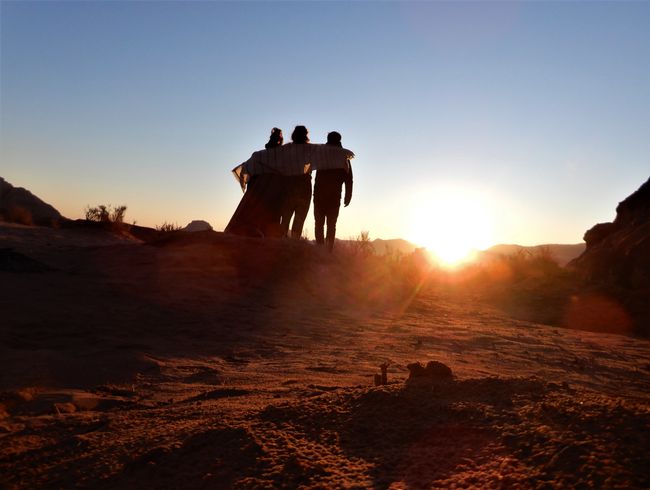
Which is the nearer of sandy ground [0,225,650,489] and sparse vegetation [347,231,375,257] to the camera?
sandy ground [0,225,650,489]

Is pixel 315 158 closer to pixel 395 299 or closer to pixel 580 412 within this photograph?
pixel 395 299

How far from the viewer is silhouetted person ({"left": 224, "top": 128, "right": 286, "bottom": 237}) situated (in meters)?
10.4

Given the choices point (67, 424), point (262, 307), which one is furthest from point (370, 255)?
point (67, 424)

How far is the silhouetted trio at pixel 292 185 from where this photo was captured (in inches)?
393

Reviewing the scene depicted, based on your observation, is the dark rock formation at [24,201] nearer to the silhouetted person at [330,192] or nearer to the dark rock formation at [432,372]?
the silhouetted person at [330,192]

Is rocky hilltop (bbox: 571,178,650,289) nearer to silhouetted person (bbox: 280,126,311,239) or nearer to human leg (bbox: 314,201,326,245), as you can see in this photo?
human leg (bbox: 314,201,326,245)

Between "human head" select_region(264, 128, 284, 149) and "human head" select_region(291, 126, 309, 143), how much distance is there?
0.35 meters

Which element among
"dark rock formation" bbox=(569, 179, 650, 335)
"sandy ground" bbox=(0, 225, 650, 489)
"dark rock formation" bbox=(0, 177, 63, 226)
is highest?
"dark rock formation" bbox=(0, 177, 63, 226)

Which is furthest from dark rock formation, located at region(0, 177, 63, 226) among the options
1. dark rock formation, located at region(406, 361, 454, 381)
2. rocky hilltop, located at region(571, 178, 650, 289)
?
dark rock formation, located at region(406, 361, 454, 381)

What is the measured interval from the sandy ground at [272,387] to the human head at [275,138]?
10.5 feet

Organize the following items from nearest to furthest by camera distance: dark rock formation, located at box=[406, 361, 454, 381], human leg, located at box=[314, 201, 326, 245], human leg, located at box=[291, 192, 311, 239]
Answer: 1. dark rock formation, located at box=[406, 361, 454, 381]
2. human leg, located at box=[314, 201, 326, 245]
3. human leg, located at box=[291, 192, 311, 239]

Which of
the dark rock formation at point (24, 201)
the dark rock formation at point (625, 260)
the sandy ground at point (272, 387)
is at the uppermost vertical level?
the dark rock formation at point (24, 201)

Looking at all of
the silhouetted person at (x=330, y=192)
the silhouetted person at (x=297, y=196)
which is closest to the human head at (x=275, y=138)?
the silhouetted person at (x=297, y=196)

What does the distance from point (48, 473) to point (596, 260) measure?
11.1m
